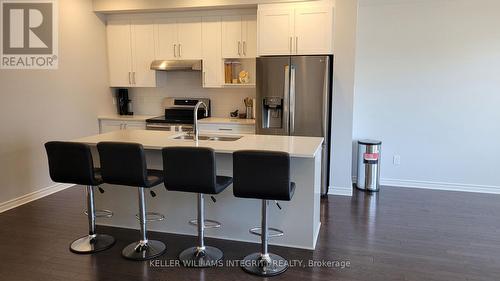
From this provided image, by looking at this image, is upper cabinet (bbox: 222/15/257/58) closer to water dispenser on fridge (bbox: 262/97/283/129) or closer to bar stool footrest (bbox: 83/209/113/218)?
water dispenser on fridge (bbox: 262/97/283/129)

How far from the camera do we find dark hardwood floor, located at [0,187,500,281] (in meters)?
2.97

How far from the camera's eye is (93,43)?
566 cm

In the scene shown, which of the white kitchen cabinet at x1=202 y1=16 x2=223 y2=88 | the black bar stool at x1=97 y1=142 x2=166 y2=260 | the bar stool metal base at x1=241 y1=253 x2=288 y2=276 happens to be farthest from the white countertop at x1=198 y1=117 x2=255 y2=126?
the bar stool metal base at x1=241 y1=253 x2=288 y2=276

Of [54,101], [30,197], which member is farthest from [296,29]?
[30,197]

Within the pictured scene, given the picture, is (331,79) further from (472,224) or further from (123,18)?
(123,18)

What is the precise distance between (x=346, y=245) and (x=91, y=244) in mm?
2241

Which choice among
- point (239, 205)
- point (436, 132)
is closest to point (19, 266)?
point (239, 205)

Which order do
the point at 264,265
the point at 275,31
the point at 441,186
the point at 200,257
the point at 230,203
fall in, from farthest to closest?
the point at 441,186
the point at 275,31
the point at 230,203
the point at 200,257
the point at 264,265

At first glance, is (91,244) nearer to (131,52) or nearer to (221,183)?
(221,183)

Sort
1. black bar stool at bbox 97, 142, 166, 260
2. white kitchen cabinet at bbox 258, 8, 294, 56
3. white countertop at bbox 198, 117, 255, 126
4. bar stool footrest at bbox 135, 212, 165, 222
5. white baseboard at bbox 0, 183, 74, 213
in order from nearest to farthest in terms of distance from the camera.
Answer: black bar stool at bbox 97, 142, 166, 260 → bar stool footrest at bbox 135, 212, 165, 222 → white baseboard at bbox 0, 183, 74, 213 → white kitchen cabinet at bbox 258, 8, 294, 56 → white countertop at bbox 198, 117, 255, 126

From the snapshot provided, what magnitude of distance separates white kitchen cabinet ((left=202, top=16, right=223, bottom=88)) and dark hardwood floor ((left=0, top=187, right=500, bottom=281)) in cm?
233

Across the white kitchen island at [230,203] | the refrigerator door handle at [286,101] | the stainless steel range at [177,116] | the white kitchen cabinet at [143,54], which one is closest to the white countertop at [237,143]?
the white kitchen island at [230,203]

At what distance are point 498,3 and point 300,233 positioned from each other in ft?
12.5

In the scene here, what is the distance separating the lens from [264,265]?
119 inches
